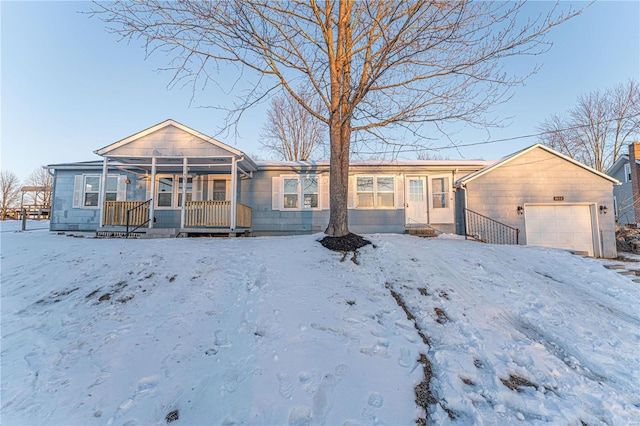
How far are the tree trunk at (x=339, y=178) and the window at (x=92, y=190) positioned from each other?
9.56m

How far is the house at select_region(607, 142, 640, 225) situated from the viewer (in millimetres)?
15094

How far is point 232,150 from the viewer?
9.52 metres

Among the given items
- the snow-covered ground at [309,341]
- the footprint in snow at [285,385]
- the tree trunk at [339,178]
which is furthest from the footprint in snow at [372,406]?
the tree trunk at [339,178]

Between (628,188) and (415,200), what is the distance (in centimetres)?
1639

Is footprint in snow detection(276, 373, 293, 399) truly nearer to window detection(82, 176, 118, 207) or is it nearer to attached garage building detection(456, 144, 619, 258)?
attached garage building detection(456, 144, 619, 258)

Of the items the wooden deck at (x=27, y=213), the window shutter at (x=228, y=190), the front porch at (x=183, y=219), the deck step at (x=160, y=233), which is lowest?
the deck step at (x=160, y=233)

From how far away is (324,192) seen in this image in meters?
11.2

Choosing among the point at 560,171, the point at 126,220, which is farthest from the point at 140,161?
the point at 560,171

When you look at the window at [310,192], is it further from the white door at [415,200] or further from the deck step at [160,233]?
the deck step at [160,233]

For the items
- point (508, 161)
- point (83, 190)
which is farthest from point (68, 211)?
point (508, 161)

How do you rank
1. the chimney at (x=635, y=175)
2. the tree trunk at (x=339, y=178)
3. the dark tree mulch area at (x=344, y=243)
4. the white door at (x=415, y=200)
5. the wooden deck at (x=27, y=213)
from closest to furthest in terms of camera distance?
the dark tree mulch area at (x=344, y=243), the tree trunk at (x=339, y=178), the white door at (x=415, y=200), the chimney at (x=635, y=175), the wooden deck at (x=27, y=213)

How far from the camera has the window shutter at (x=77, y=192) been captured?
1145 centimetres

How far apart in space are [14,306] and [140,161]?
23.9 ft

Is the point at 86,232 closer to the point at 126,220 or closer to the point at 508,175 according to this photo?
the point at 126,220
